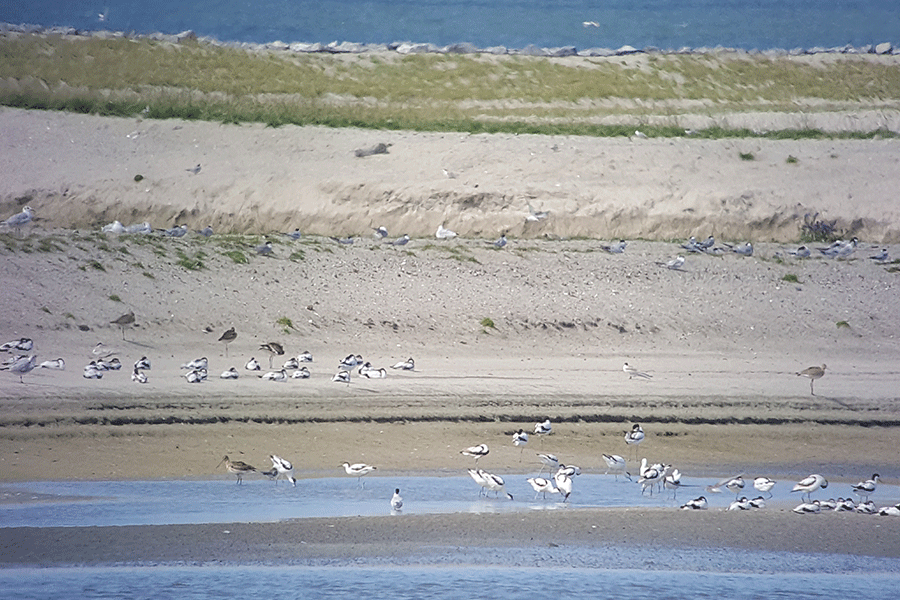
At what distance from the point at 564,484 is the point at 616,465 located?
1.08 meters

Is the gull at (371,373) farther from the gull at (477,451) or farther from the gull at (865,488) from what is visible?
the gull at (865,488)

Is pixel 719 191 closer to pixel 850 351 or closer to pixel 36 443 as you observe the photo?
pixel 850 351

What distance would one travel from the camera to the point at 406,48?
31656 millimetres

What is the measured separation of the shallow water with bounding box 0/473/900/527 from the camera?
9266 millimetres

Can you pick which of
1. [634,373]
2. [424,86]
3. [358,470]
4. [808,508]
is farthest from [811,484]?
[424,86]

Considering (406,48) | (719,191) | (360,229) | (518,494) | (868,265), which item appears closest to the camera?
(518,494)

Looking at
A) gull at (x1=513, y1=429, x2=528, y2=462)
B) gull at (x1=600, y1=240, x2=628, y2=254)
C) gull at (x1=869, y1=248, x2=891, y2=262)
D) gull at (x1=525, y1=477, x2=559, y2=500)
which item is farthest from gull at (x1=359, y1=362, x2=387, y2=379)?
gull at (x1=869, y1=248, x2=891, y2=262)

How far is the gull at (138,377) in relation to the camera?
1239 cm

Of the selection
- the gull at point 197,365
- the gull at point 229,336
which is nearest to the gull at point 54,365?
the gull at point 197,365

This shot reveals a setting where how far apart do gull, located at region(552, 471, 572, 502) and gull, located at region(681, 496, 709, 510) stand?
0.94m

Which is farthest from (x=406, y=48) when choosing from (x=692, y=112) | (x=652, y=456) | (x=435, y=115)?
(x=652, y=456)

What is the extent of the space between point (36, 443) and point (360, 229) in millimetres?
10100

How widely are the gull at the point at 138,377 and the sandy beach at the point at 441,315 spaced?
103 millimetres

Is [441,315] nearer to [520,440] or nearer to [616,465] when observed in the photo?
[520,440]
